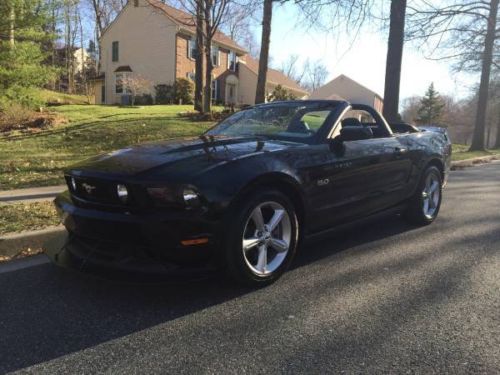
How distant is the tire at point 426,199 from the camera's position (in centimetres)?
585

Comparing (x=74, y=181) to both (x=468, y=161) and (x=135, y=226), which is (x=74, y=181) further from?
(x=468, y=161)

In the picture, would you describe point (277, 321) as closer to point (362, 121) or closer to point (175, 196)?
point (175, 196)

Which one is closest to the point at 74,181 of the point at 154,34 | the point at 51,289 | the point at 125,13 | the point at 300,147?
the point at 51,289

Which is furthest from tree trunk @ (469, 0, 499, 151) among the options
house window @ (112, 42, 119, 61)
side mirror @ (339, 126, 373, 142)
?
house window @ (112, 42, 119, 61)

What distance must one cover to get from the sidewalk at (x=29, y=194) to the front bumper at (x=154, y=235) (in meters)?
3.37

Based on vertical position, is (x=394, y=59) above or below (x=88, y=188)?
above

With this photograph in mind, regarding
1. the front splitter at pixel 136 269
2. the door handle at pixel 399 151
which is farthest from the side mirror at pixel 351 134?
the front splitter at pixel 136 269

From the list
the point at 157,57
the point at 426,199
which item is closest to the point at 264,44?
the point at 426,199

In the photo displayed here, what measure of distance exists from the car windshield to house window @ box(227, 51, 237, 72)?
37398 millimetres

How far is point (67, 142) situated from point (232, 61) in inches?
1211

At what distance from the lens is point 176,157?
366 centimetres

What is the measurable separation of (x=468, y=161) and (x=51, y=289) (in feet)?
54.4

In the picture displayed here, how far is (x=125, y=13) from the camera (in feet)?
123

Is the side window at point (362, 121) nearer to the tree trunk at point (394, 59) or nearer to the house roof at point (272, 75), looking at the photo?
the tree trunk at point (394, 59)
